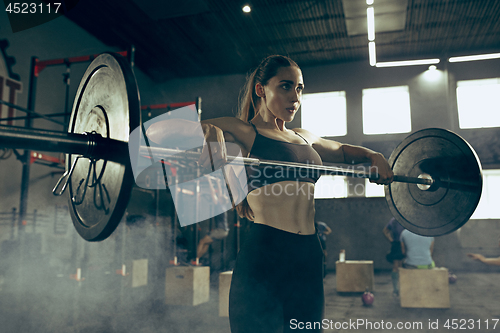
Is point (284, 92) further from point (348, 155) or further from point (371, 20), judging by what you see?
point (371, 20)

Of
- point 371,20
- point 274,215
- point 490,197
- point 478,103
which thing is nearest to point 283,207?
point 274,215

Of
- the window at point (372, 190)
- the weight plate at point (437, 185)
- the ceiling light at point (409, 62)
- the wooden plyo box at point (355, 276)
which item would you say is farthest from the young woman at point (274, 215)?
the window at point (372, 190)

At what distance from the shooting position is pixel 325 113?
886 centimetres

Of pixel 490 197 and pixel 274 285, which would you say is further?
pixel 490 197

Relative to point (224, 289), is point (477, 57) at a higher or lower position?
higher

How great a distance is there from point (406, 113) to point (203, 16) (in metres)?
5.00

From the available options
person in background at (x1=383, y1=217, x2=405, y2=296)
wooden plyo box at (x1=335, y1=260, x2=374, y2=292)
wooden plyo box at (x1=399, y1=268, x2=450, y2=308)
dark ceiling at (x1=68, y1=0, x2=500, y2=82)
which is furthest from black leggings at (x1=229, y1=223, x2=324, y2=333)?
dark ceiling at (x1=68, y1=0, x2=500, y2=82)

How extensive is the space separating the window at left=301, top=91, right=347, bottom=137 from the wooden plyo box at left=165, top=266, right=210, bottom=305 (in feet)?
16.5

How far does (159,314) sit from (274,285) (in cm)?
357

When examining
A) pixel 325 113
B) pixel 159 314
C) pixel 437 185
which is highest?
pixel 325 113

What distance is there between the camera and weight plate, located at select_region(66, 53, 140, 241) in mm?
786

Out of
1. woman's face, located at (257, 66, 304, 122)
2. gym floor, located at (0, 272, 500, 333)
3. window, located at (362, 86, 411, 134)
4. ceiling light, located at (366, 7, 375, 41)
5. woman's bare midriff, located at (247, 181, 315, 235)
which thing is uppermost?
ceiling light, located at (366, 7, 375, 41)

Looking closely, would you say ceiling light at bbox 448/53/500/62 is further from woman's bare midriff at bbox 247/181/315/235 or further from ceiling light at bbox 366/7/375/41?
woman's bare midriff at bbox 247/181/315/235

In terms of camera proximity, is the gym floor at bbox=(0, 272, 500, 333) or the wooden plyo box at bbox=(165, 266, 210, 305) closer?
the gym floor at bbox=(0, 272, 500, 333)
